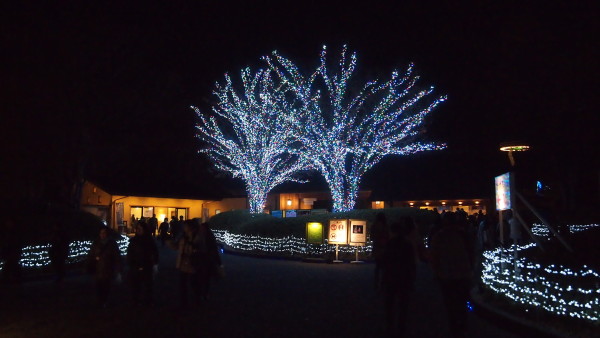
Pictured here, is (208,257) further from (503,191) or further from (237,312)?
(503,191)

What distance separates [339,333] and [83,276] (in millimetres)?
11136

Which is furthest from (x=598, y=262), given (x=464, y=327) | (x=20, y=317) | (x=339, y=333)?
(x=20, y=317)

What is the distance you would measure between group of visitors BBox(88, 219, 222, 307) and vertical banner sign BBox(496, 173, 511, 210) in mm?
5420

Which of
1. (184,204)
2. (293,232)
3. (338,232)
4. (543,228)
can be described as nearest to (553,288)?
(338,232)

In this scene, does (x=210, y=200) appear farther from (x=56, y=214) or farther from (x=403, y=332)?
(x=403, y=332)

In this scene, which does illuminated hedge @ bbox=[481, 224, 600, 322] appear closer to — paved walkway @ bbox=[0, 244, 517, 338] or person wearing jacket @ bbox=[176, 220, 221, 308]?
paved walkway @ bbox=[0, 244, 517, 338]

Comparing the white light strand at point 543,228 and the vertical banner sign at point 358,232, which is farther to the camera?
the vertical banner sign at point 358,232

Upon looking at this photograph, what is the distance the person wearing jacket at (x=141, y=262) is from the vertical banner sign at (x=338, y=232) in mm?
9837

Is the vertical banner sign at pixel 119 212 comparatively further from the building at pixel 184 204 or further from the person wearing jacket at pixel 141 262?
the person wearing jacket at pixel 141 262

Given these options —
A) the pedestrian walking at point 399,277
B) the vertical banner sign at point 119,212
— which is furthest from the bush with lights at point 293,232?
the vertical banner sign at point 119,212

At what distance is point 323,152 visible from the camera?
80.9 feet

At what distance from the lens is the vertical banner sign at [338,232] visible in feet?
66.9

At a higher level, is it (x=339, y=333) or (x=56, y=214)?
(x=56, y=214)

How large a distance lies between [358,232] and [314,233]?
2241 millimetres
